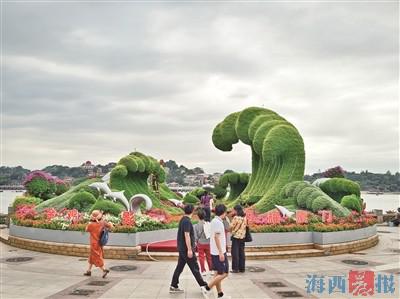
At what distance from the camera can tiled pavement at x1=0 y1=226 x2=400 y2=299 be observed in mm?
8203

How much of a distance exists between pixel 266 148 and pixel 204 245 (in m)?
12.3

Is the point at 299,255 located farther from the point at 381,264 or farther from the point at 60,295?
the point at 60,295

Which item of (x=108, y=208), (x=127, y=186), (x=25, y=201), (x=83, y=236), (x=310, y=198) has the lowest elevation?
(x=83, y=236)

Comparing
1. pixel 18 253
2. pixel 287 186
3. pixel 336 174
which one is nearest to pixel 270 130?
pixel 287 186

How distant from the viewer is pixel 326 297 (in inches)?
316

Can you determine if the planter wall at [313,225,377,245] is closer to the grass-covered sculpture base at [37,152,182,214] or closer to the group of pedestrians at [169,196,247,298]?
the group of pedestrians at [169,196,247,298]

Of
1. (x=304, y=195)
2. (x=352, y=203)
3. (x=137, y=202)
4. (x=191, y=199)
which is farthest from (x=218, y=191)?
(x=352, y=203)

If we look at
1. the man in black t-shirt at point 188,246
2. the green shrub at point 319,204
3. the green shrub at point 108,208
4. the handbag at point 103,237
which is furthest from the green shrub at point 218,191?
the man in black t-shirt at point 188,246

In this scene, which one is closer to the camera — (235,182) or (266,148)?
(266,148)

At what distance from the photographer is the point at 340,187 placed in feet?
65.8

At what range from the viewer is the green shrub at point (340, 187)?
19734mm

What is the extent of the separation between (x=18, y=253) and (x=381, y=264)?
35.9 ft

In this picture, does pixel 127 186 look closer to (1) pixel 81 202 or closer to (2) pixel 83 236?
(1) pixel 81 202

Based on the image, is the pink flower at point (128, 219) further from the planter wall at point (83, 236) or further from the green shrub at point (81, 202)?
the green shrub at point (81, 202)
